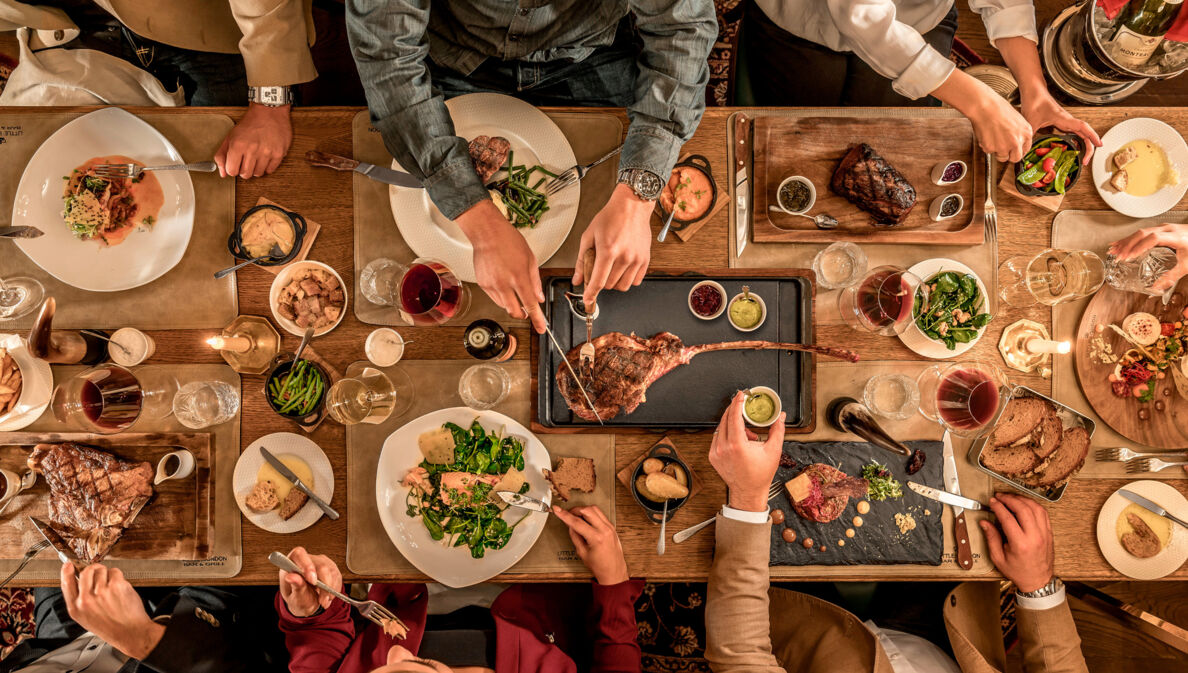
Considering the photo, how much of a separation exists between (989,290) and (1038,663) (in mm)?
1373

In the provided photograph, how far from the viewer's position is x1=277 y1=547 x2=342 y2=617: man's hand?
188 cm

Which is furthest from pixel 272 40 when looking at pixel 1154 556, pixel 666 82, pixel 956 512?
pixel 1154 556

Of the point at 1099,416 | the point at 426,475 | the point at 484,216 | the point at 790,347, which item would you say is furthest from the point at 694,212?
the point at 1099,416

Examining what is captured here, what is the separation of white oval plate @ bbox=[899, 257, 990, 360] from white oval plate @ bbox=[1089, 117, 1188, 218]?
56 centimetres

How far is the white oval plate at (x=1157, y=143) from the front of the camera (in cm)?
202

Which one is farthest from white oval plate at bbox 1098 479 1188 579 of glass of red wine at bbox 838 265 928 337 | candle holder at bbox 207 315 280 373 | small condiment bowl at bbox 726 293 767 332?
candle holder at bbox 207 315 280 373

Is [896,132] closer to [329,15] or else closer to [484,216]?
[484,216]

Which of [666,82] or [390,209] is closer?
[666,82]

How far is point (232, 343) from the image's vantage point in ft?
6.34

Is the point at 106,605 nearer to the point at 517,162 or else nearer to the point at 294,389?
the point at 294,389

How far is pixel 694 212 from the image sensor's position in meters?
2.01

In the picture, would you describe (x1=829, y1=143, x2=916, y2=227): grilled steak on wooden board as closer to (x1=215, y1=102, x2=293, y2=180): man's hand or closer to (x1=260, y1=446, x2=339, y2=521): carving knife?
(x1=215, y1=102, x2=293, y2=180): man's hand

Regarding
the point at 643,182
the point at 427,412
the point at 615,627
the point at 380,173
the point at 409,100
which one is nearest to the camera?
the point at 409,100

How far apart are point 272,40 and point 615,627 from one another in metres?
2.38
